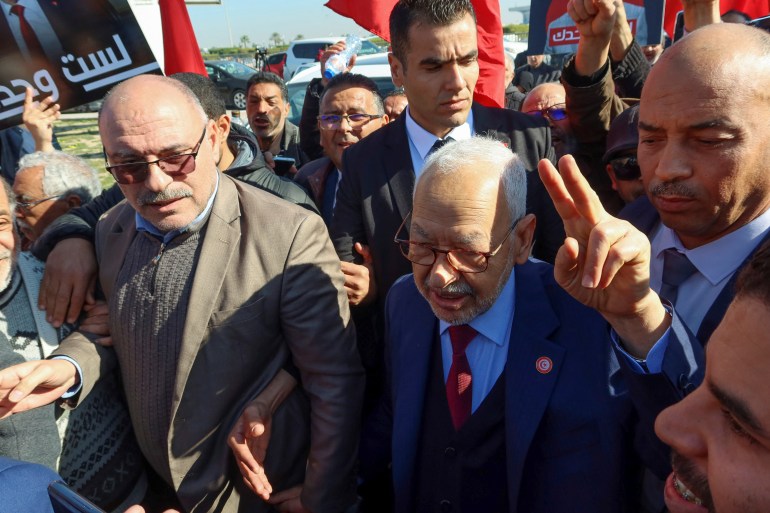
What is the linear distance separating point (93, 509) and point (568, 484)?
1.16m

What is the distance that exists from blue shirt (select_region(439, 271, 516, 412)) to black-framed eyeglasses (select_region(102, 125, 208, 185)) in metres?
1.03

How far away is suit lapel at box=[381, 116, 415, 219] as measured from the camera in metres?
2.35

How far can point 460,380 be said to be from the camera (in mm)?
1771

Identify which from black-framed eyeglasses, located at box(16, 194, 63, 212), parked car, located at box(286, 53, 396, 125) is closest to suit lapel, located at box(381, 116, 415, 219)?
black-framed eyeglasses, located at box(16, 194, 63, 212)

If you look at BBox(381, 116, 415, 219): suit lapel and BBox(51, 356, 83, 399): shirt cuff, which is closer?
BBox(51, 356, 83, 399): shirt cuff

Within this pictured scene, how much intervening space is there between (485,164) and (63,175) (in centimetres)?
209

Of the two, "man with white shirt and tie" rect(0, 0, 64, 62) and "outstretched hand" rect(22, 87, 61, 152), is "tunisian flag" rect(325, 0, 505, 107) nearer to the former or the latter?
"man with white shirt and tie" rect(0, 0, 64, 62)

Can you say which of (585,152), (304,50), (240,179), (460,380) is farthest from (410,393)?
(304,50)

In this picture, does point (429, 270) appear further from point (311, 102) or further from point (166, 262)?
point (311, 102)

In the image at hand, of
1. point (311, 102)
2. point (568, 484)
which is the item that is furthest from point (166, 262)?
point (311, 102)

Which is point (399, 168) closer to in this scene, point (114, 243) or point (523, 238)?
point (523, 238)

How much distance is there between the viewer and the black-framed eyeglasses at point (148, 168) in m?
1.90

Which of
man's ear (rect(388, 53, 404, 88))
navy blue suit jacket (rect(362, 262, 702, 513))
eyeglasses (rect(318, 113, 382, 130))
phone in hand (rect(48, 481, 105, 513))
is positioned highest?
man's ear (rect(388, 53, 404, 88))

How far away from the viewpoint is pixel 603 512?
161 cm
